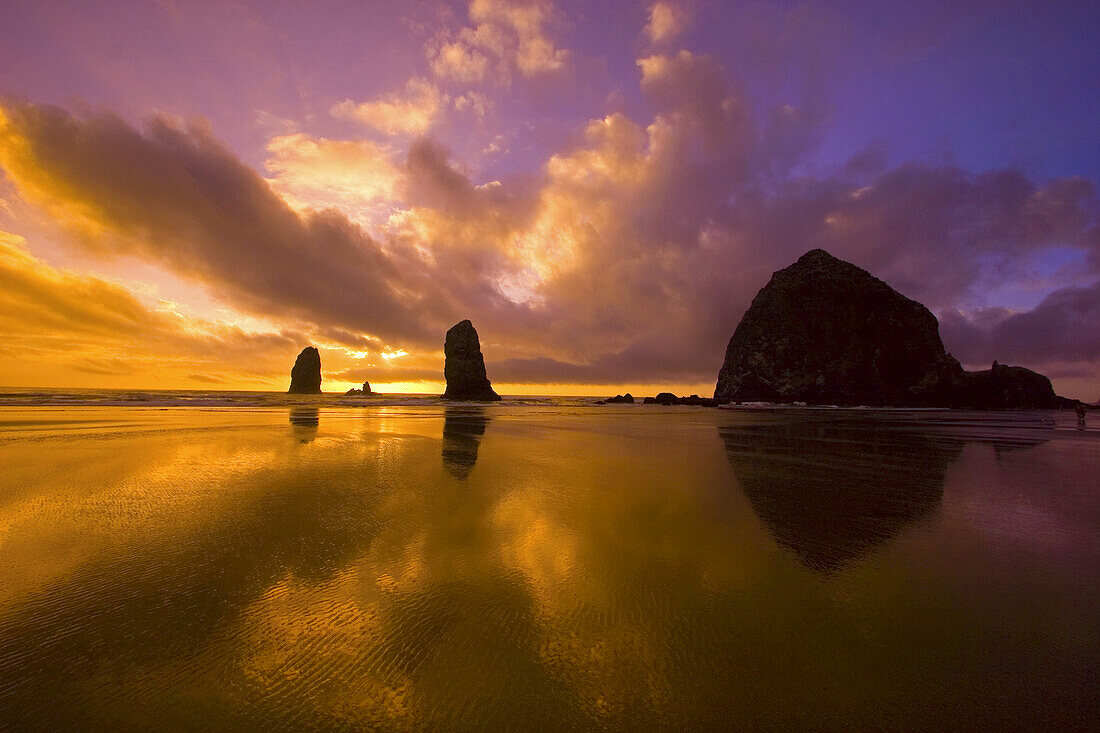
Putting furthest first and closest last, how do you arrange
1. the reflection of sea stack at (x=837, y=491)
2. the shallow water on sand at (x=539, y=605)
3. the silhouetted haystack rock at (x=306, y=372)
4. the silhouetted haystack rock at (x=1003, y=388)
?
1. the silhouetted haystack rock at (x=306, y=372)
2. the silhouetted haystack rock at (x=1003, y=388)
3. the reflection of sea stack at (x=837, y=491)
4. the shallow water on sand at (x=539, y=605)

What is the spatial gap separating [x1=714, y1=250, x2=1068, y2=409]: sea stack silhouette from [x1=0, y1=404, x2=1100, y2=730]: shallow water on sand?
2809 inches

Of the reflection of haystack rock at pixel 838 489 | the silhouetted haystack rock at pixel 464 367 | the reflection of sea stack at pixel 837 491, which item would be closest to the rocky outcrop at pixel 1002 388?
the reflection of haystack rock at pixel 838 489

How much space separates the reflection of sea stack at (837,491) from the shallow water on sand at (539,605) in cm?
8

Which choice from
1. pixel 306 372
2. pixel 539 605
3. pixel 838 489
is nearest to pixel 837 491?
pixel 838 489

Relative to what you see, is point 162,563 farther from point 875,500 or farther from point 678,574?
point 875,500

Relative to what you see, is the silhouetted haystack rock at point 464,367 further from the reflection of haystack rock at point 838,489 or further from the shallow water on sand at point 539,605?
the shallow water on sand at point 539,605

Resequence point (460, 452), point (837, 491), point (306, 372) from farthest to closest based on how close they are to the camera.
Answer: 1. point (306, 372)
2. point (460, 452)
3. point (837, 491)

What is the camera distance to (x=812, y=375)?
70938 mm

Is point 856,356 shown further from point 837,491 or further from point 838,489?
point 837,491

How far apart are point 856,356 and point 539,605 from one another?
8311 centimetres

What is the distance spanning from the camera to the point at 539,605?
12.8 feet

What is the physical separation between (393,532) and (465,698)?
366cm

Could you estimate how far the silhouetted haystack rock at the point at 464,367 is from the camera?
260ft

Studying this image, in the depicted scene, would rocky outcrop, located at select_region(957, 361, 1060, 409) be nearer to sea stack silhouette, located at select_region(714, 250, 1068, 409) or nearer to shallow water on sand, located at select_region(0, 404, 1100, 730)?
sea stack silhouette, located at select_region(714, 250, 1068, 409)
